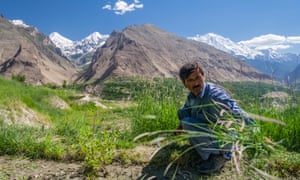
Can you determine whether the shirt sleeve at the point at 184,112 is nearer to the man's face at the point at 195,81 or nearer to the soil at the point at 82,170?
the man's face at the point at 195,81

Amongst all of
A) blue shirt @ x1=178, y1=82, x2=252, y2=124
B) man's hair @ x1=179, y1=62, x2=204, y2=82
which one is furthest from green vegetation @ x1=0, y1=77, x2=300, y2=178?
man's hair @ x1=179, y1=62, x2=204, y2=82

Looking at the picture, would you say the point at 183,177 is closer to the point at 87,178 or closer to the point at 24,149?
the point at 87,178

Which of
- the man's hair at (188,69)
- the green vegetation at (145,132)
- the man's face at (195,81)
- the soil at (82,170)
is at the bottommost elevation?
the soil at (82,170)

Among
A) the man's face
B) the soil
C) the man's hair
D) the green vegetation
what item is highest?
the man's hair

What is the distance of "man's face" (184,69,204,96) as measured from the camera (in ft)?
12.4

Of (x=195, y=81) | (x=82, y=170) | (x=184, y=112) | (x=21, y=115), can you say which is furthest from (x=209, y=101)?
(x=21, y=115)

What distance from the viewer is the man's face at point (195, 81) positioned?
3.79m

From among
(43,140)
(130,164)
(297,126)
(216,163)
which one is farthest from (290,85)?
(43,140)

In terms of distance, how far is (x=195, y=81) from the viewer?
3820 millimetres

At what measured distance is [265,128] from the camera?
191 inches

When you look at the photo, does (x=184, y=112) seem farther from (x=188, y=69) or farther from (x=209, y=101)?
(x=188, y=69)

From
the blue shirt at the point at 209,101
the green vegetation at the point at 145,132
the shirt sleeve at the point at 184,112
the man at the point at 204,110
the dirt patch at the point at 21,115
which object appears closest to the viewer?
the blue shirt at the point at 209,101

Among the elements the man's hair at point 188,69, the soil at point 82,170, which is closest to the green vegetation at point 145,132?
the soil at point 82,170

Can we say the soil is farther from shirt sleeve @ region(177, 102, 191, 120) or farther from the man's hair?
the man's hair
